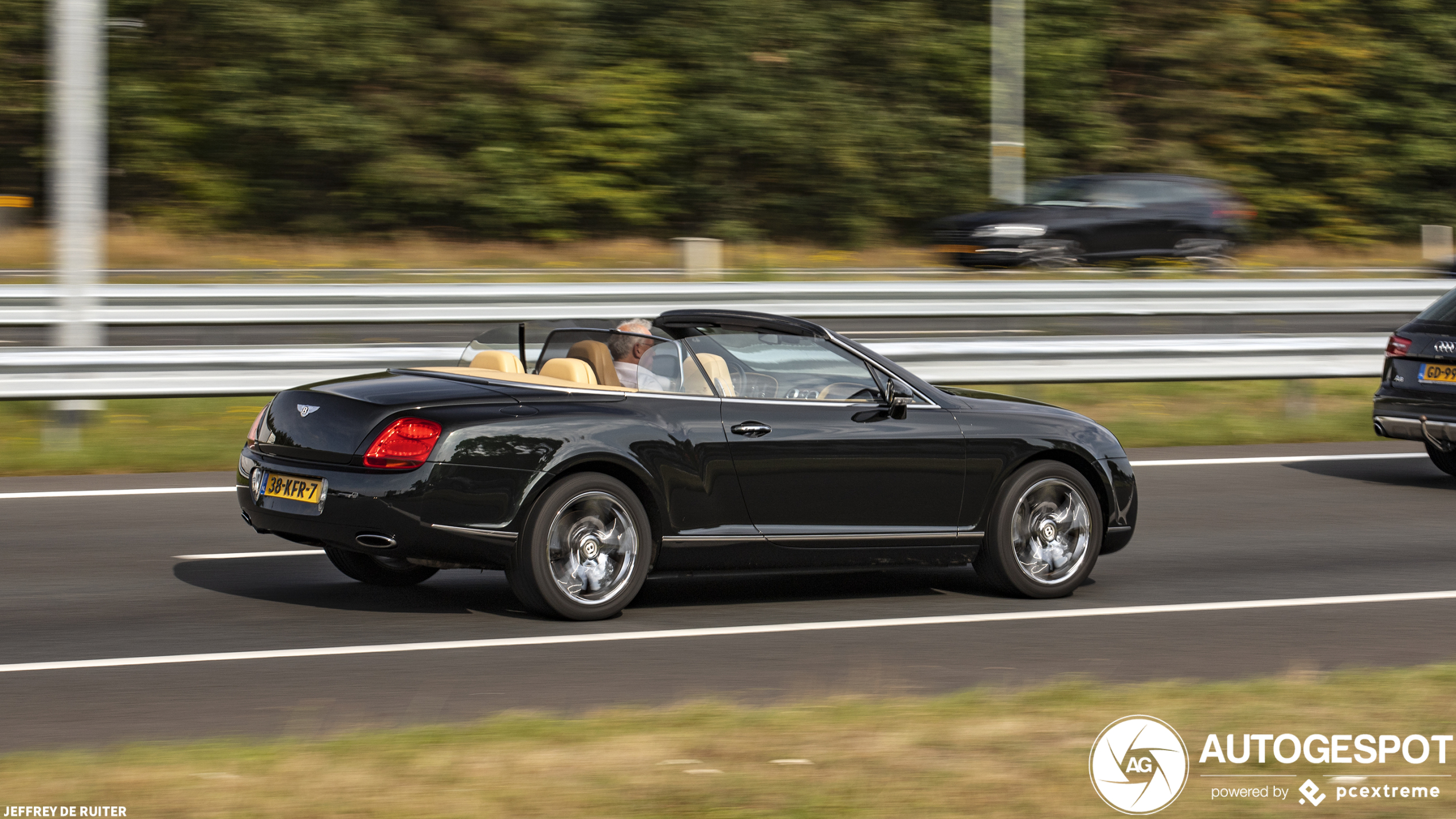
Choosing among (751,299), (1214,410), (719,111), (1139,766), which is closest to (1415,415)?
(1214,410)

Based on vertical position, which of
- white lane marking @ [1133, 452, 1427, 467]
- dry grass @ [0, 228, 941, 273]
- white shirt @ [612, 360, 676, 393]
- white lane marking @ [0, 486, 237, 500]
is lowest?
white lane marking @ [1133, 452, 1427, 467]

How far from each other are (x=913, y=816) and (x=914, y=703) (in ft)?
4.39

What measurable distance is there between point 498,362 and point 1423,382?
7081mm

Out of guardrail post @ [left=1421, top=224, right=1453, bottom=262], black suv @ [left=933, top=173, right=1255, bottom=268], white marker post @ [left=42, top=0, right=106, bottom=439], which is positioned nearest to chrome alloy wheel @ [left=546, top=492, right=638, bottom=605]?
white marker post @ [left=42, top=0, right=106, bottom=439]

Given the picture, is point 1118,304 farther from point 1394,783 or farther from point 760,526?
point 1394,783

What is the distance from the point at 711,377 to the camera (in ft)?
25.7

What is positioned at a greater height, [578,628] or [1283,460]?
[1283,460]


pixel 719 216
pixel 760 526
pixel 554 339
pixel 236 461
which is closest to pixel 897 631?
pixel 760 526

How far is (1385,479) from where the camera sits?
12492 millimetres

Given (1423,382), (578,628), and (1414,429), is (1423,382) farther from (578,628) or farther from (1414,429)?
(578,628)

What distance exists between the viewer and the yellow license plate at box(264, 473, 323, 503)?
722cm

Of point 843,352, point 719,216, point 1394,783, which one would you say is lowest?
point 1394,783

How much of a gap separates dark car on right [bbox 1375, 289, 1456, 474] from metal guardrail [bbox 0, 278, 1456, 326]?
225 centimetres

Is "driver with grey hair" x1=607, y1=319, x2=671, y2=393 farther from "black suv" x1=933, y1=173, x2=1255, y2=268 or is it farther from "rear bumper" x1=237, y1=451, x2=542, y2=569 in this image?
"black suv" x1=933, y1=173, x2=1255, y2=268
